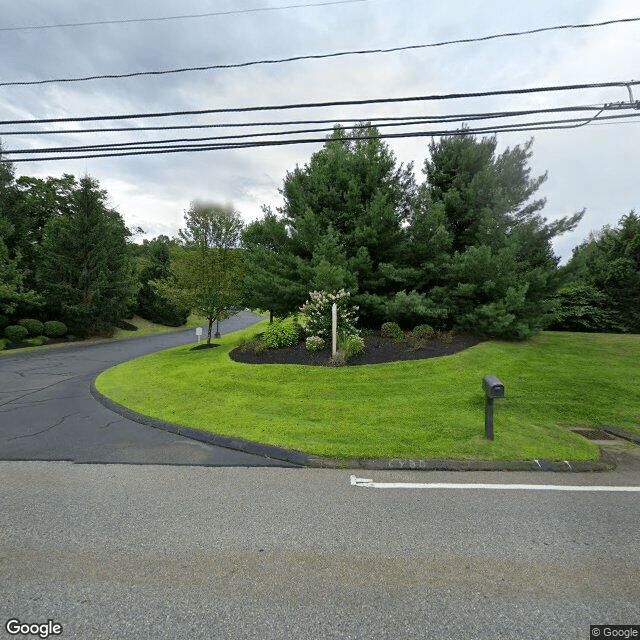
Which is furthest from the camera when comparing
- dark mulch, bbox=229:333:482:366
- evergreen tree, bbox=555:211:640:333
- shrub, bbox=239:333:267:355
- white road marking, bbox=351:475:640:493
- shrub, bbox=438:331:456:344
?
evergreen tree, bbox=555:211:640:333

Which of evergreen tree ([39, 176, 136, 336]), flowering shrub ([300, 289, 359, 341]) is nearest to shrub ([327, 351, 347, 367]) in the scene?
flowering shrub ([300, 289, 359, 341])

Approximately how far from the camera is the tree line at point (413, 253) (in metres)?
11.1

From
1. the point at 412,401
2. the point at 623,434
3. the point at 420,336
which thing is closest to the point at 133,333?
the point at 420,336

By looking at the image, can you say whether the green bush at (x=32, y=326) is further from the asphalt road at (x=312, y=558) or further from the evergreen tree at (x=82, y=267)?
the asphalt road at (x=312, y=558)

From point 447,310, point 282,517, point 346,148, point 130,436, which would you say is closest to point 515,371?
point 447,310

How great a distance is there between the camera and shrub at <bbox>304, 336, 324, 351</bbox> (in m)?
9.88

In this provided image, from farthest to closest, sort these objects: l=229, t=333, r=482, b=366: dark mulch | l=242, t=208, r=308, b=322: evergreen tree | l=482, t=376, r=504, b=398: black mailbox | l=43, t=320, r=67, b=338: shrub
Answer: l=43, t=320, r=67, b=338: shrub → l=242, t=208, r=308, b=322: evergreen tree → l=229, t=333, r=482, b=366: dark mulch → l=482, t=376, r=504, b=398: black mailbox

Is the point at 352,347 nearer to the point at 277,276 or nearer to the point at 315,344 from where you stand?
the point at 315,344

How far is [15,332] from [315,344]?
59.6 feet

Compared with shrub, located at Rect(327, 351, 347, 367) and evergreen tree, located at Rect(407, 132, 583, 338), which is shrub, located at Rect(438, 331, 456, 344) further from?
shrub, located at Rect(327, 351, 347, 367)

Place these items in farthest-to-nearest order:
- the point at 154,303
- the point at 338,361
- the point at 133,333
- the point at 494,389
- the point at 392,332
A: the point at 154,303
the point at 133,333
the point at 392,332
the point at 338,361
the point at 494,389

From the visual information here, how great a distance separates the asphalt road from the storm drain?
5.48 feet

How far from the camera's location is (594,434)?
541 cm

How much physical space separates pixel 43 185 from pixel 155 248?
10752 mm
